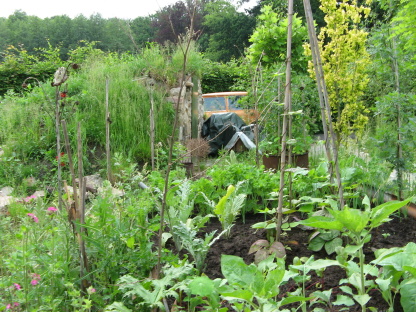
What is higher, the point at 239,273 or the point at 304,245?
the point at 239,273

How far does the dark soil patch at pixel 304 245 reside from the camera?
1872mm

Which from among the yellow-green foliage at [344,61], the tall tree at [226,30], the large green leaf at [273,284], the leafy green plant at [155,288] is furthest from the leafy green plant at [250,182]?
the tall tree at [226,30]

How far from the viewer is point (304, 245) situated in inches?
92.4

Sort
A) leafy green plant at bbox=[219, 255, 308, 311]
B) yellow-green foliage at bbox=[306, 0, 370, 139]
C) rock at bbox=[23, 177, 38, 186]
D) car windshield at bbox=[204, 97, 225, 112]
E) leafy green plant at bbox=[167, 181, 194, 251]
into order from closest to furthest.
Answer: leafy green plant at bbox=[219, 255, 308, 311] → leafy green plant at bbox=[167, 181, 194, 251] → rock at bbox=[23, 177, 38, 186] → yellow-green foliage at bbox=[306, 0, 370, 139] → car windshield at bbox=[204, 97, 225, 112]

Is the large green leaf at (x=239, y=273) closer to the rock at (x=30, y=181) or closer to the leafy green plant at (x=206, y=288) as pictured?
the leafy green plant at (x=206, y=288)

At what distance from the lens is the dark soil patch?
1.87 meters

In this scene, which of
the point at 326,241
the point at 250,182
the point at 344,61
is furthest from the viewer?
the point at 344,61

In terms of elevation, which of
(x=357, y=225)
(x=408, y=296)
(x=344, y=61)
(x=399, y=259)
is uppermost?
(x=344, y=61)

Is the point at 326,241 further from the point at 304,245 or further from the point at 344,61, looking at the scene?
→ the point at 344,61

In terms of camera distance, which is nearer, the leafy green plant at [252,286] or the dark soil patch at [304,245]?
the leafy green plant at [252,286]

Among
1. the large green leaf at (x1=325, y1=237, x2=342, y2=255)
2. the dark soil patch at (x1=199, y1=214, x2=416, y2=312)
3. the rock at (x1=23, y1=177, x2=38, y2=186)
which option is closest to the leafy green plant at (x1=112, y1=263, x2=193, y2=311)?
the dark soil patch at (x1=199, y1=214, x2=416, y2=312)

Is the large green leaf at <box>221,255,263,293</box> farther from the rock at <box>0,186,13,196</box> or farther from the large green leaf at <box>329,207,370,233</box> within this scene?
the rock at <box>0,186,13,196</box>

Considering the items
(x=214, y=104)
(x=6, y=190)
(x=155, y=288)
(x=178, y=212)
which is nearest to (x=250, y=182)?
(x=178, y=212)

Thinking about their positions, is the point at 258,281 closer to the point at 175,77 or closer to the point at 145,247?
the point at 145,247
